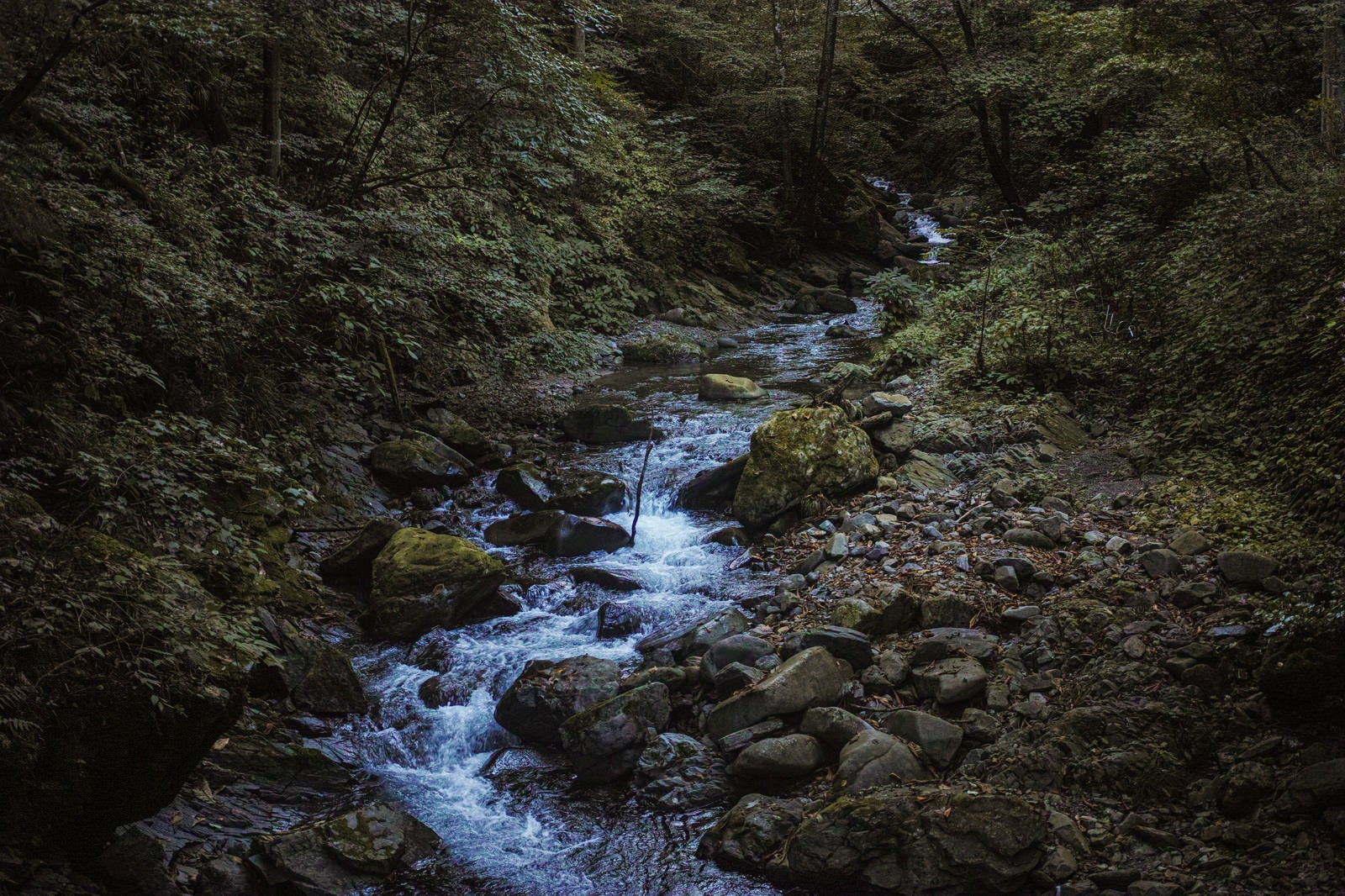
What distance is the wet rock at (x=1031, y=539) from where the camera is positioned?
229 inches

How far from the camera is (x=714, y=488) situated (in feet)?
27.8

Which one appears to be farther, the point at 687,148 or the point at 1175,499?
the point at 687,148

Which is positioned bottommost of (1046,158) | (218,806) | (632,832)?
(632,832)

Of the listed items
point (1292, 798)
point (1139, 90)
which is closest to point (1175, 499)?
point (1292, 798)

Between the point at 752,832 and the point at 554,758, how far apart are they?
166 centimetres

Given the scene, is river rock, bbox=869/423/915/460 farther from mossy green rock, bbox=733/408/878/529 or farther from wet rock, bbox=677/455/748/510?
wet rock, bbox=677/455/748/510

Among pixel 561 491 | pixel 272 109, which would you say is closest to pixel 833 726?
pixel 561 491

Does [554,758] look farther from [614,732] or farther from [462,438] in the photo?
[462,438]

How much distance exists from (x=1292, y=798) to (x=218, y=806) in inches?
206

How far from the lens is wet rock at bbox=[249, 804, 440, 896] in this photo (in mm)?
3904

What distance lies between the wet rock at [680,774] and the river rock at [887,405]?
4.66m

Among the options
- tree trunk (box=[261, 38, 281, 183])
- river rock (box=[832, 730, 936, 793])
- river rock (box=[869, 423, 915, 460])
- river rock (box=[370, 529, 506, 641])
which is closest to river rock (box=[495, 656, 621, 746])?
river rock (box=[370, 529, 506, 641])

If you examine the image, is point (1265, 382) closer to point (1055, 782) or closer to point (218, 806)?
point (1055, 782)

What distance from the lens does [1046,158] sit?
17.8 m
